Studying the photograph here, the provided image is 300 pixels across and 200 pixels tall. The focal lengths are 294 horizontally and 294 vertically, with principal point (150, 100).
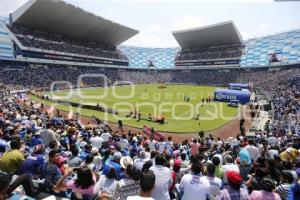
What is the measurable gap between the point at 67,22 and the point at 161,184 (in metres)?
80.6

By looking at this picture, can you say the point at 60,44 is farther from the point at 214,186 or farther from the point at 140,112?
the point at 214,186

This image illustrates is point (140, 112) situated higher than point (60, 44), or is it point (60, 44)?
point (60, 44)

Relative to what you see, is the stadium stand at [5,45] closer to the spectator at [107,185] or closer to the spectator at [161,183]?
the spectator at [107,185]

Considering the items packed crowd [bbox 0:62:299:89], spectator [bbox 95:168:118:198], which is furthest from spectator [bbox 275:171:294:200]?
packed crowd [bbox 0:62:299:89]

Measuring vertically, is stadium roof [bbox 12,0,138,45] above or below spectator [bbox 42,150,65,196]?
above

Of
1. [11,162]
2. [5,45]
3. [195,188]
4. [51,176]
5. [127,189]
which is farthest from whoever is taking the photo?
[5,45]

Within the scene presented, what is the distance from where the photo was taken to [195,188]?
6.30 metres

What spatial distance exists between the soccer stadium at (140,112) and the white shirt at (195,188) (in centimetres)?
2

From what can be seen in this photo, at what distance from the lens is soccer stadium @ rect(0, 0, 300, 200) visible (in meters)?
6.95

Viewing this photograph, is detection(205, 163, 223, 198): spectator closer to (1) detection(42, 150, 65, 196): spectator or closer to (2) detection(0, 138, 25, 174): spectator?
(1) detection(42, 150, 65, 196): spectator

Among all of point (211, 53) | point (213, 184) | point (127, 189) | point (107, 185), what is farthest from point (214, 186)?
point (211, 53)

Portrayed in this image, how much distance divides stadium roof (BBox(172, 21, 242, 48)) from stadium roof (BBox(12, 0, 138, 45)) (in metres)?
18.4

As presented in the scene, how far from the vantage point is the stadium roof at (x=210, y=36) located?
9062 centimetres

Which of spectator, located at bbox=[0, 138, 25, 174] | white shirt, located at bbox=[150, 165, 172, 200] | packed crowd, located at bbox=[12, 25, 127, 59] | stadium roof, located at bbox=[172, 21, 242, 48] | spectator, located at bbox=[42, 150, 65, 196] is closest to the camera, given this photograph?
white shirt, located at bbox=[150, 165, 172, 200]
